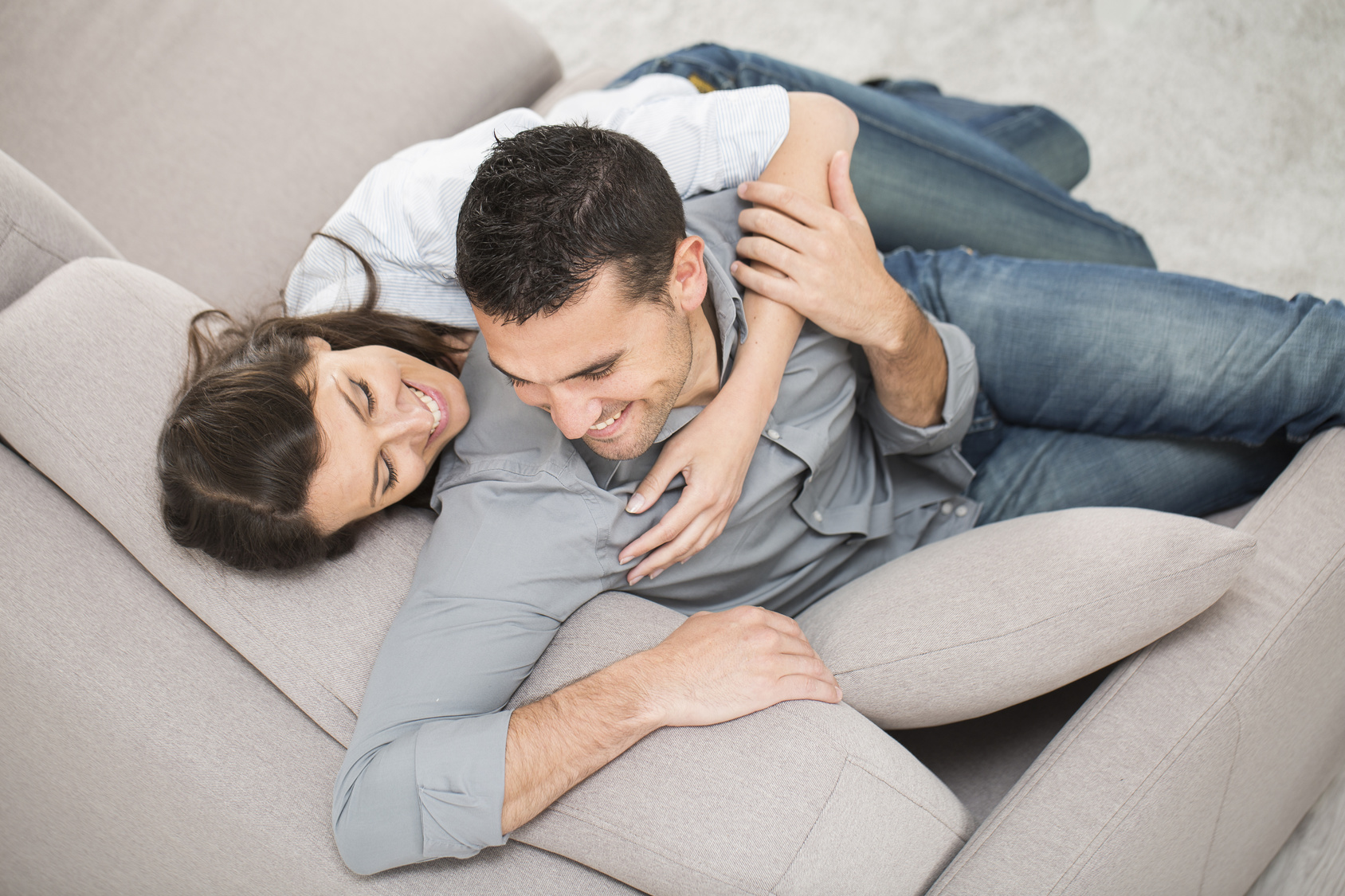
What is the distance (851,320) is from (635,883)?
0.89m

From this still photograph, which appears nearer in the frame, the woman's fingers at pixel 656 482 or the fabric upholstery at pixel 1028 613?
the fabric upholstery at pixel 1028 613

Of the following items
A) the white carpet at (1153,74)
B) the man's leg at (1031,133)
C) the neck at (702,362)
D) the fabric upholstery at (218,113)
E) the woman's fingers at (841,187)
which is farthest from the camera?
the white carpet at (1153,74)

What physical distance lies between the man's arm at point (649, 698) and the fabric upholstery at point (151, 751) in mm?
184

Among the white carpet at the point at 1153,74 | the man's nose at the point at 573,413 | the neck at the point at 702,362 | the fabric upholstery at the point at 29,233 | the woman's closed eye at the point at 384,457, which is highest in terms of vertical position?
the fabric upholstery at the point at 29,233

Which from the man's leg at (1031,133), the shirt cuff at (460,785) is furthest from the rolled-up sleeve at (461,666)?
the man's leg at (1031,133)

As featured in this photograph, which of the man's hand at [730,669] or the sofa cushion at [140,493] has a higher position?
the sofa cushion at [140,493]

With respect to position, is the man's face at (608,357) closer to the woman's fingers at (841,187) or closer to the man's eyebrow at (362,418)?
the man's eyebrow at (362,418)

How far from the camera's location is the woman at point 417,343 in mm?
1144

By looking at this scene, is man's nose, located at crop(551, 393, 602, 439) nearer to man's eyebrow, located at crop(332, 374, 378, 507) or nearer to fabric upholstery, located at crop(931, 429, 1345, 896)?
man's eyebrow, located at crop(332, 374, 378, 507)

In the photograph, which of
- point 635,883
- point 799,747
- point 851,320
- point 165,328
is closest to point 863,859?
point 799,747

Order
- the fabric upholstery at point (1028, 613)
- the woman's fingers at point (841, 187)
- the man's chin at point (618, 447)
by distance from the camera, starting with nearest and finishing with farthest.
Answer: the fabric upholstery at point (1028, 613) < the man's chin at point (618, 447) < the woman's fingers at point (841, 187)

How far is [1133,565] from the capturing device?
1.07 meters

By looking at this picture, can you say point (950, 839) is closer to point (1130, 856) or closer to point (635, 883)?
point (1130, 856)

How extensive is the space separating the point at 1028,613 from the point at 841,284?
0.58 meters
